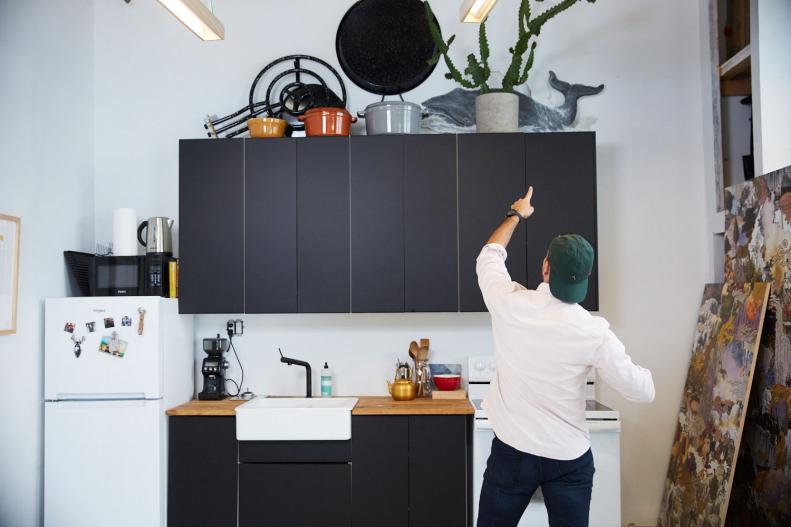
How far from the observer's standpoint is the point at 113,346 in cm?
334

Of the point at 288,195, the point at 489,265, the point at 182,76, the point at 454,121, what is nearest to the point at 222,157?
the point at 288,195

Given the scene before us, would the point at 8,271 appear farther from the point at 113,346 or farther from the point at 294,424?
the point at 294,424

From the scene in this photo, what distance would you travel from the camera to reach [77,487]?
10.9ft

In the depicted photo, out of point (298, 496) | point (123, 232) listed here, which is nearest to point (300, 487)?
point (298, 496)

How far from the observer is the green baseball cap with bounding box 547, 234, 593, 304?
215cm

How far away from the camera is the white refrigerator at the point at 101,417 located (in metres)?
3.31

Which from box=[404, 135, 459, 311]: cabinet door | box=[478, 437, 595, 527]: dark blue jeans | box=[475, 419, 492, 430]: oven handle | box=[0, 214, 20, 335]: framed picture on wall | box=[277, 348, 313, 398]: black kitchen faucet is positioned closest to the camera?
box=[478, 437, 595, 527]: dark blue jeans

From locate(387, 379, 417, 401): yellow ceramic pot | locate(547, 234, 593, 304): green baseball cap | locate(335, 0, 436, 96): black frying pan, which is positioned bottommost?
locate(387, 379, 417, 401): yellow ceramic pot

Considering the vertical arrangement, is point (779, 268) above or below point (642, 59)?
below

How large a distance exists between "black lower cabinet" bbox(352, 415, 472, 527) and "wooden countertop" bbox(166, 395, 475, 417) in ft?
0.12

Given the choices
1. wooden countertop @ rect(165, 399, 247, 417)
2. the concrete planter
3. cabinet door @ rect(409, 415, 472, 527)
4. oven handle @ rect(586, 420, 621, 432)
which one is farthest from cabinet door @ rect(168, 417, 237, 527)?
the concrete planter

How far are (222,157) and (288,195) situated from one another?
437 millimetres

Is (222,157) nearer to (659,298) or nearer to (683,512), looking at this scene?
(659,298)

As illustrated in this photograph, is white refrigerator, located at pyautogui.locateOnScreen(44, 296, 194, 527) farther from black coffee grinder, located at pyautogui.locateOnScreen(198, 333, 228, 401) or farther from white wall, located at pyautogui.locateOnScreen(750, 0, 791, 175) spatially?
white wall, located at pyautogui.locateOnScreen(750, 0, 791, 175)
